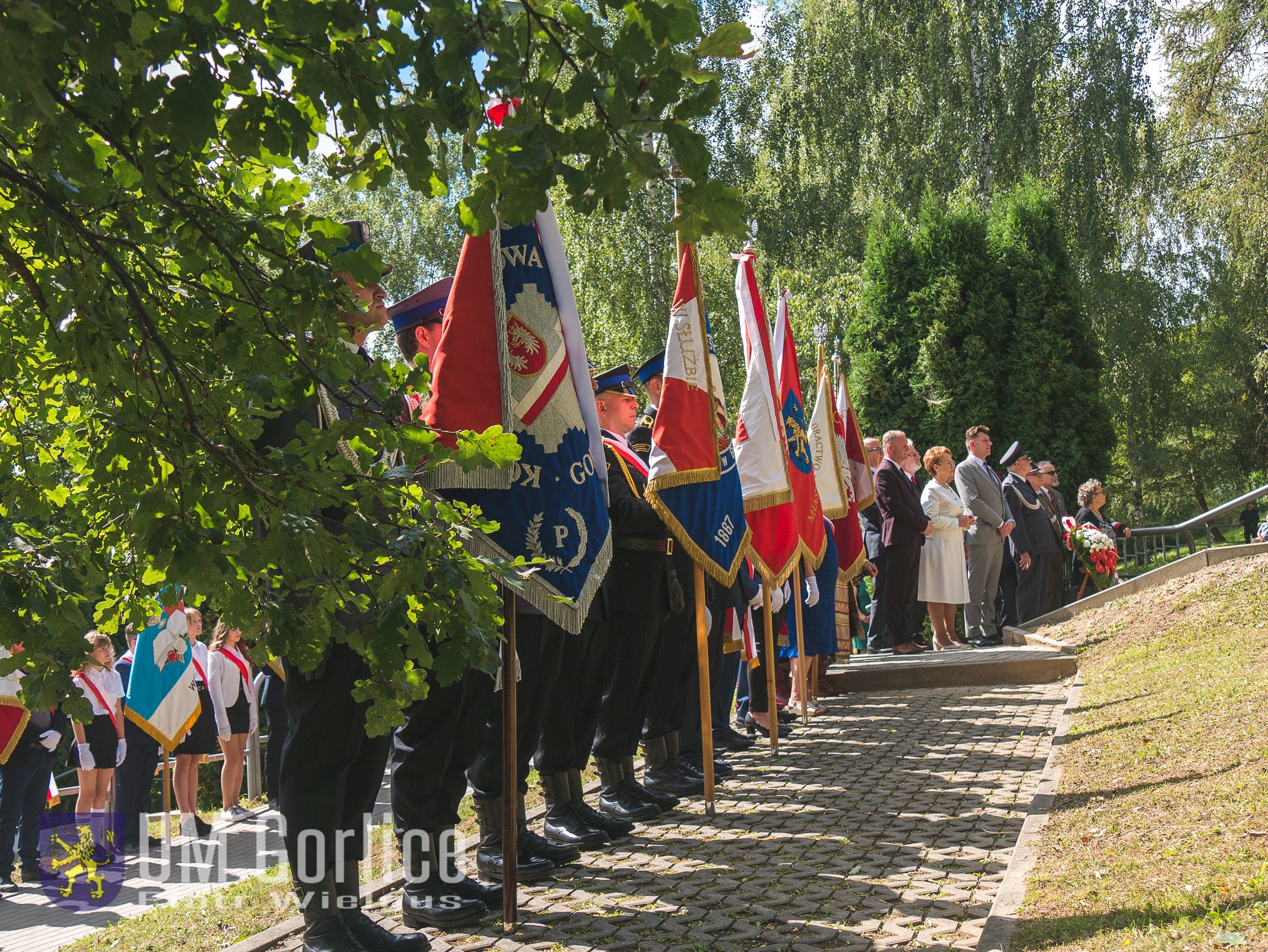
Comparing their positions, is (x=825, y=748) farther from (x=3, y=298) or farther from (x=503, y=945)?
(x=3, y=298)

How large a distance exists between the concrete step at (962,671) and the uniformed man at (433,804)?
6912 mm

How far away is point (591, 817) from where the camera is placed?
541 cm

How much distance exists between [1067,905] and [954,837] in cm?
143

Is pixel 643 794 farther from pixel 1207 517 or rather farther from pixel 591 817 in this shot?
pixel 1207 517

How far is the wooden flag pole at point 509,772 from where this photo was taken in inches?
161

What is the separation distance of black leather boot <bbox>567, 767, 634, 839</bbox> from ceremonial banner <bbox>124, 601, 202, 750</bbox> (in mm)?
4888

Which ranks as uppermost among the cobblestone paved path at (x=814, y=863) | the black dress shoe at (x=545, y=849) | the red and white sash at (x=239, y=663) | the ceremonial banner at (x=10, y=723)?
the red and white sash at (x=239, y=663)

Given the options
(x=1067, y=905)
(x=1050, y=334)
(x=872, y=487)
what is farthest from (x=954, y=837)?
(x=1050, y=334)

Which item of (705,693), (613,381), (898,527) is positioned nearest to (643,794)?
(705,693)

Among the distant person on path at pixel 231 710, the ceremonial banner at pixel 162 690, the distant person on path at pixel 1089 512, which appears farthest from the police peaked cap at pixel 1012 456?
the ceremonial banner at pixel 162 690

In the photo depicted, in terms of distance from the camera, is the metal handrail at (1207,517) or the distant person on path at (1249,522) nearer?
the metal handrail at (1207,517)

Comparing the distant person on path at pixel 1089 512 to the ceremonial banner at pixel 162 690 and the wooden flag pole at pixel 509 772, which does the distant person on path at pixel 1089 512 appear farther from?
the wooden flag pole at pixel 509 772

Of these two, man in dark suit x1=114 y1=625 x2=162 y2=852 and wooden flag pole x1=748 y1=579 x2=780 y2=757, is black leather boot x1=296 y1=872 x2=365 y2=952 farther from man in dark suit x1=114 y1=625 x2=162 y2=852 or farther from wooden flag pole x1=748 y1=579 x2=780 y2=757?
man in dark suit x1=114 y1=625 x2=162 y2=852

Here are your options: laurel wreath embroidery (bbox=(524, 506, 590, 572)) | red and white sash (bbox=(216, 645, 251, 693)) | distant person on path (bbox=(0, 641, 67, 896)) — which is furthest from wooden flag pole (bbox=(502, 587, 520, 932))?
red and white sash (bbox=(216, 645, 251, 693))
